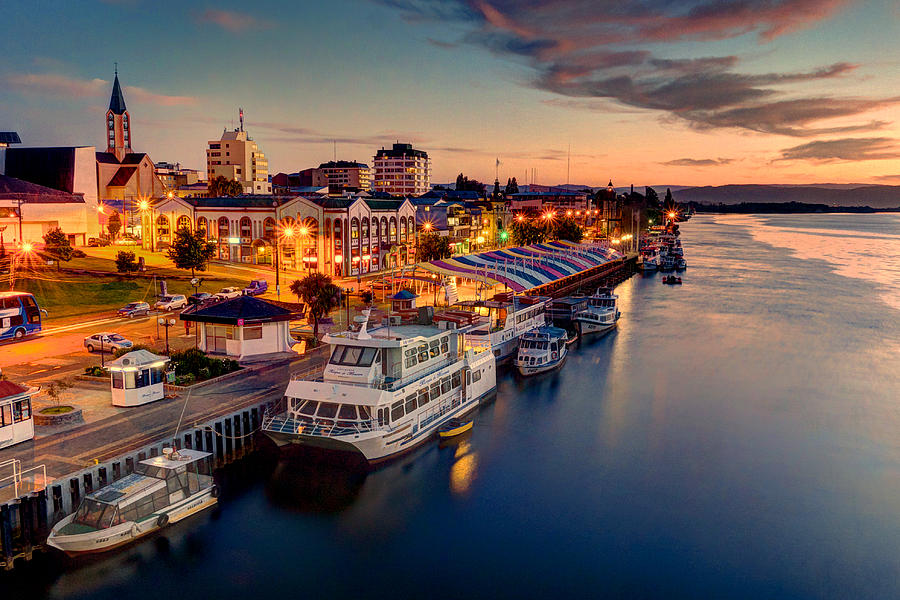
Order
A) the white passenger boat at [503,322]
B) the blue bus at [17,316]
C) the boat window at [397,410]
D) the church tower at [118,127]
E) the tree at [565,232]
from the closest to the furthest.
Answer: the boat window at [397,410] < the blue bus at [17,316] < the white passenger boat at [503,322] < the tree at [565,232] < the church tower at [118,127]

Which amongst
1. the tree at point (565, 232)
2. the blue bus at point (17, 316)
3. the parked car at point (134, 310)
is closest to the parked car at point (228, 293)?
the parked car at point (134, 310)

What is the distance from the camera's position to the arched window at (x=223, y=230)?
103 meters

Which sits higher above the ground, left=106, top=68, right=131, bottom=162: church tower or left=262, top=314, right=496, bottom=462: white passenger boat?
left=106, top=68, right=131, bottom=162: church tower

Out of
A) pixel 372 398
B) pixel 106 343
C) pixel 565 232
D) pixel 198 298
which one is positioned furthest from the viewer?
pixel 565 232

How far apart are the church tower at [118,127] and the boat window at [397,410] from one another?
17031cm

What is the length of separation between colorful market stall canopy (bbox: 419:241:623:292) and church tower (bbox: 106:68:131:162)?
126m

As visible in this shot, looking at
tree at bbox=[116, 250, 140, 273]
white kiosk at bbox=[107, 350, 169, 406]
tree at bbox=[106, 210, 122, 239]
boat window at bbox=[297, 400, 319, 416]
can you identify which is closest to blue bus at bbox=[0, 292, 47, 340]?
white kiosk at bbox=[107, 350, 169, 406]

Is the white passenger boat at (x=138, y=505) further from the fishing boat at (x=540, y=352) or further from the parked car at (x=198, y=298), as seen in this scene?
the parked car at (x=198, y=298)

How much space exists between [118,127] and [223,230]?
99.4 m

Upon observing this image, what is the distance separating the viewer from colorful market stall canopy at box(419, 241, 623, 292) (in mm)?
74625

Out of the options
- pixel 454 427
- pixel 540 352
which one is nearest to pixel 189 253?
pixel 540 352

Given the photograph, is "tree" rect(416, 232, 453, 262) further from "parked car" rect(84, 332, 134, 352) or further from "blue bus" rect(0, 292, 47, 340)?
"parked car" rect(84, 332, 134, 352)

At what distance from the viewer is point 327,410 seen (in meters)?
33.3

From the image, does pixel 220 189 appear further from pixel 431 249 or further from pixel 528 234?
pixel 528 234
